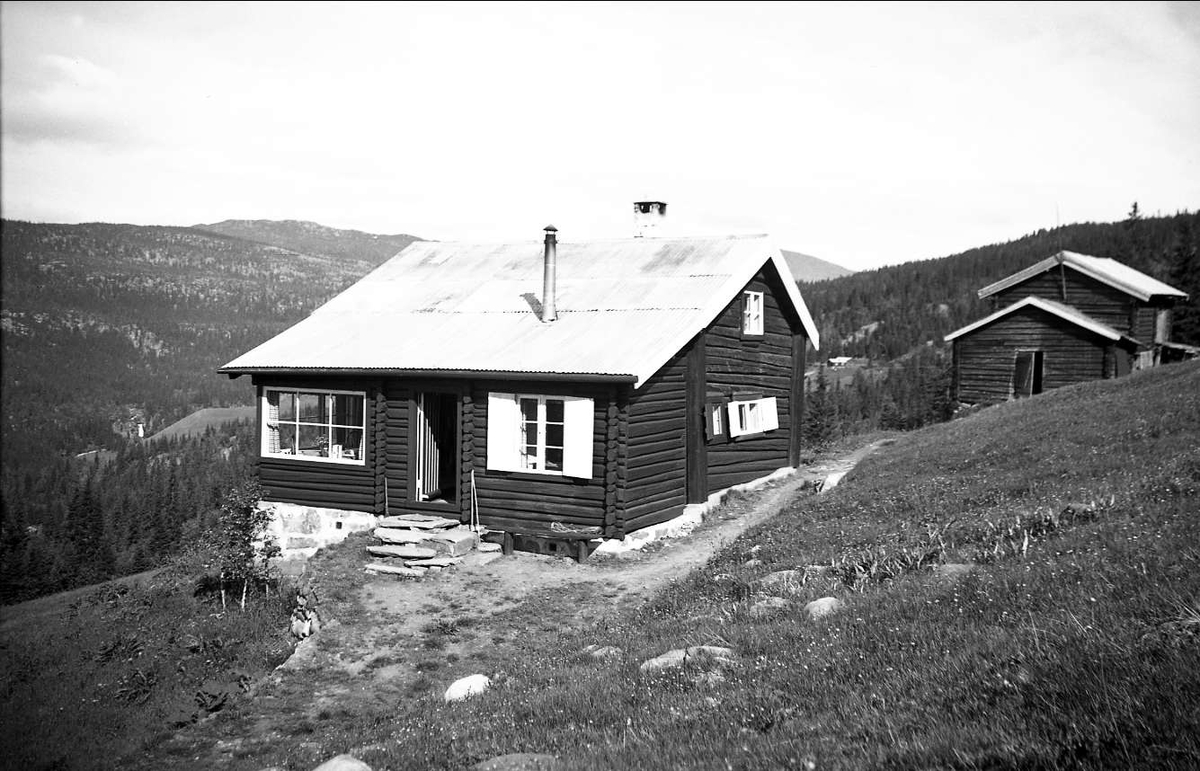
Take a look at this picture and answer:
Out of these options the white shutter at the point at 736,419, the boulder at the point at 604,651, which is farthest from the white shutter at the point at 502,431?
the boulder at the point at 604,651

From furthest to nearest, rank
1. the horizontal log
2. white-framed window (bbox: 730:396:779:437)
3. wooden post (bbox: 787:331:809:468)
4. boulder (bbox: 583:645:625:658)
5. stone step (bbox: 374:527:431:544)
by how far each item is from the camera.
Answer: wooden post (bbox: 787:331:809:468) < white-framed window (bbox: 730:396:779:437) < stone step (bbox: 374:527:431:544) < the horizontal log < boulder (bbox: 583:645:625:658)

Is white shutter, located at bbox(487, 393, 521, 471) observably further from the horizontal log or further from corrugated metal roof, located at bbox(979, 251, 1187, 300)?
corrugated metal roof, located at bbox(979, 251, 1187, 300)

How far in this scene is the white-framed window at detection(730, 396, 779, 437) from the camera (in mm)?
23406

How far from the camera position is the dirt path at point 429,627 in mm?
11992

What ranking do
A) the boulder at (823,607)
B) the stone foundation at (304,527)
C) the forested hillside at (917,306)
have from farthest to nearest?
the forested hillside at (917,306) → the stone foundation at (304,527) → the boulder at (823,607)

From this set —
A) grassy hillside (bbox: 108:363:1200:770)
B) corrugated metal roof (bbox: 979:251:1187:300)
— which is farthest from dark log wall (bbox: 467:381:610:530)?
corrugated metal roof (bbox: 979:251:1187:300)

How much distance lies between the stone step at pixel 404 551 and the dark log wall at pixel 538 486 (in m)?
1.70

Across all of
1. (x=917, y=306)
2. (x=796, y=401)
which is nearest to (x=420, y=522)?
(x=796, y=401)

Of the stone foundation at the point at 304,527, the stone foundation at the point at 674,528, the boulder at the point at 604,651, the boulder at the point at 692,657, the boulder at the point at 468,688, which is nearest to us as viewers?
the boulder at the point at 692,657

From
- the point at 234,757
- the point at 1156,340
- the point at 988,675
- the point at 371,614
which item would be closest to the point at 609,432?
the point at 371,614

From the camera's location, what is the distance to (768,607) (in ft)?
34.6

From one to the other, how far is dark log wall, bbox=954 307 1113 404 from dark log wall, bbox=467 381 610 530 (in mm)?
26761

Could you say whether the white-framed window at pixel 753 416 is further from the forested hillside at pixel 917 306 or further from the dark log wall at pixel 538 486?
the forested hillside at pixel 917 306

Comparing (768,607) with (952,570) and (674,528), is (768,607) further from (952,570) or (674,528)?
(674,528)
